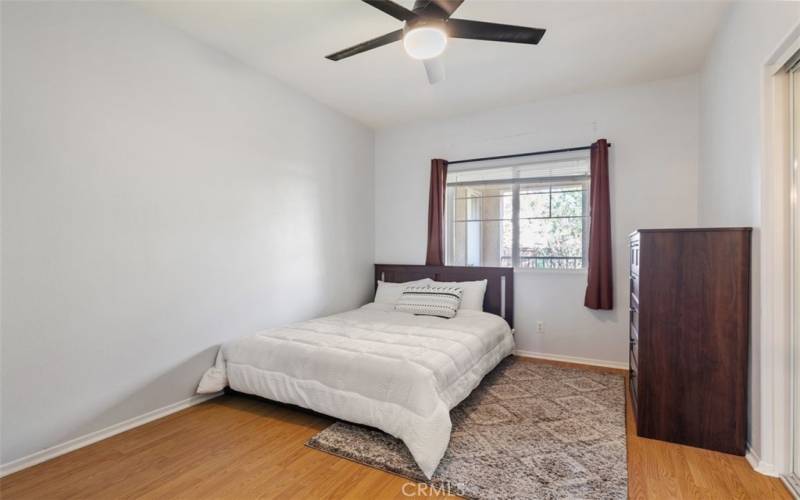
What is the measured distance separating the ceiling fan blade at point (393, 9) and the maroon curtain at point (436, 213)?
2303 mm

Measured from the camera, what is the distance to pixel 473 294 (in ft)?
12.6

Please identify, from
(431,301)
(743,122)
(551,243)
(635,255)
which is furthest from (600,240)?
(431,301)

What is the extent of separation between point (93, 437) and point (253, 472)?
1080mm

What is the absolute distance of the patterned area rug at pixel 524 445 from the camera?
177 cm

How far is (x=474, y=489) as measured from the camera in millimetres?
1732

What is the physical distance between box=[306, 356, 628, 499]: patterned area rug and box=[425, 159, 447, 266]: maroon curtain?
5.39ft

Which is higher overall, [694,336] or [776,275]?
[776,275]

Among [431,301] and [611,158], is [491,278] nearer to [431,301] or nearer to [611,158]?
[431,301]

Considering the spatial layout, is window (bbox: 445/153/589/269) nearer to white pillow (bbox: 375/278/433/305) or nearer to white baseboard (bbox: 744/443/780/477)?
white pillow (bbox: 375/278/433/305)

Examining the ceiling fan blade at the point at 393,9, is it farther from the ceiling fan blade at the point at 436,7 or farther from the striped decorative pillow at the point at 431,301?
the striped decorative pillow at the point at 431,301

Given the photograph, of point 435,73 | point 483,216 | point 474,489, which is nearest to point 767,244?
point 474,489

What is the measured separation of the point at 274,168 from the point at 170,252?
1186mm

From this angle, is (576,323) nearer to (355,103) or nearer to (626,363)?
(626,363)

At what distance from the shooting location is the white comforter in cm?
203
